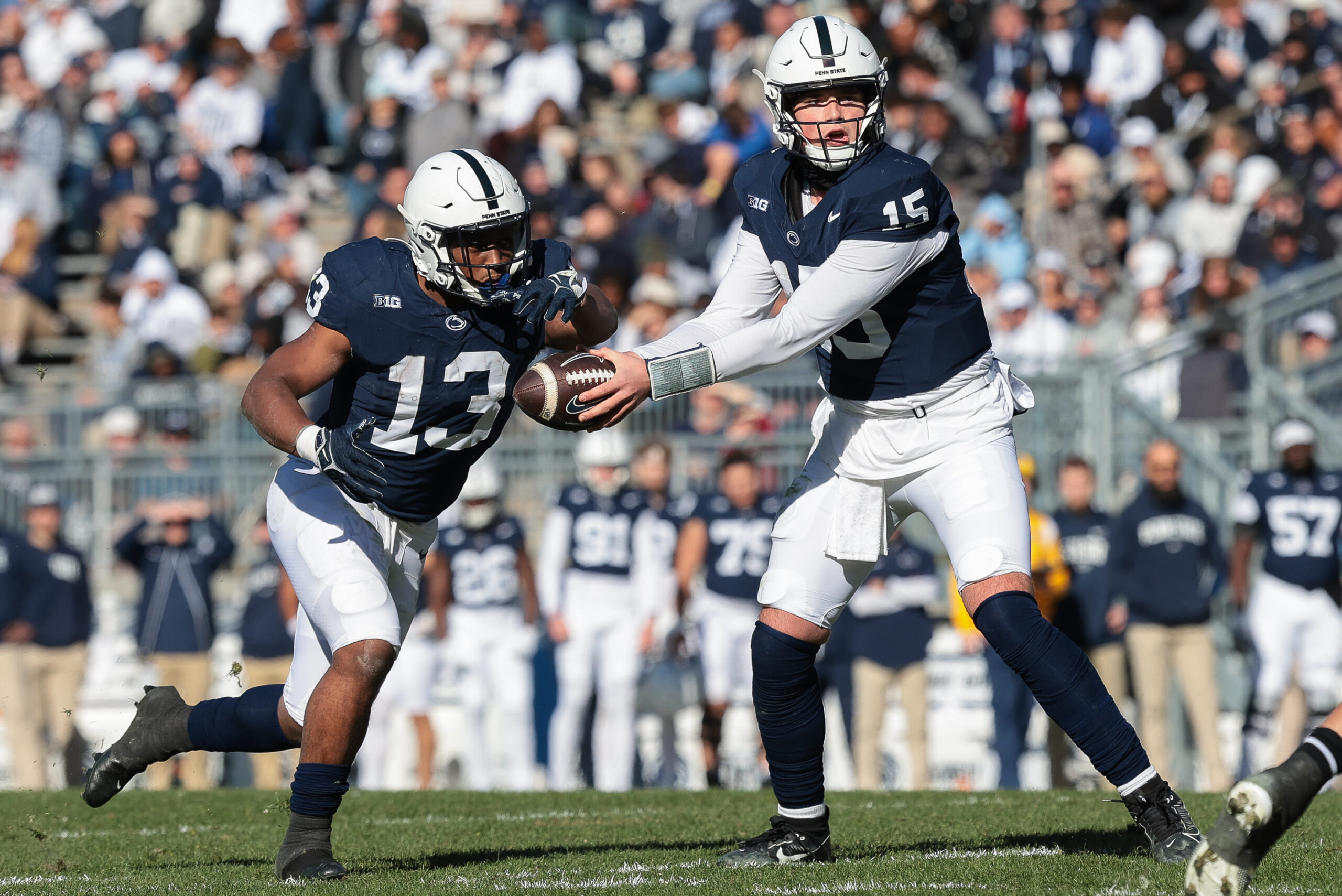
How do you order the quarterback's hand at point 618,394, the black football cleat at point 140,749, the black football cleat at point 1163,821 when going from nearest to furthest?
the quarterback's hand at point 618,394 → the black football cleat at point 1163,821 → the black football cleat at point 140,749

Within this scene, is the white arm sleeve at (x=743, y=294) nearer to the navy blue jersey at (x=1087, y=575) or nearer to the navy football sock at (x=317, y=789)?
the navy football sock at (x=317, y=789)

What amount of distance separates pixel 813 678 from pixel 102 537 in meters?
7.77

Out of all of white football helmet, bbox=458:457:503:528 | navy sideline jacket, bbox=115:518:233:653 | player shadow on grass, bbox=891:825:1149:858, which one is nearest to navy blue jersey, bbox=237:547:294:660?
navy sideline jacket, bbox=115:518:233:653

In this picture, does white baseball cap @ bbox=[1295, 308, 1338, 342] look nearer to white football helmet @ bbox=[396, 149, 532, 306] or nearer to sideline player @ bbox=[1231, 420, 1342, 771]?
sideline player @ bbox=[1231, 420, 1342, 771]

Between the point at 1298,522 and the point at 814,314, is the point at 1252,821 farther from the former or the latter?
the point at 1298,522

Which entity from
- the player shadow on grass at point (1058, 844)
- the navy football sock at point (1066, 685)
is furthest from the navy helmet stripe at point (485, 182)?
the player shadow on grass at point (1058, 844)

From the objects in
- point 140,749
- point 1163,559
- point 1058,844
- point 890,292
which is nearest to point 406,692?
point 1163,559

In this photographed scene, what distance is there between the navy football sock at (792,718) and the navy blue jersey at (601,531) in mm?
5311

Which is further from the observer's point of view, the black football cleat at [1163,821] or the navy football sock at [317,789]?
the navy football sock at [317,789]

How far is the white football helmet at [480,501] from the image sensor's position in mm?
10469

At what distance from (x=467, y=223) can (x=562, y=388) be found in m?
0.67

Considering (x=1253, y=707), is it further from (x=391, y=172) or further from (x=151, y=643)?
(x=391, y=172)

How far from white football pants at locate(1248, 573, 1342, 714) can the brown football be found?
633 cm

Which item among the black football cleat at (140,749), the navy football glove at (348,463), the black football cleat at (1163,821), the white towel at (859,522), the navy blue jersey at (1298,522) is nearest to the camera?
the black football cleat at (1163,821)
